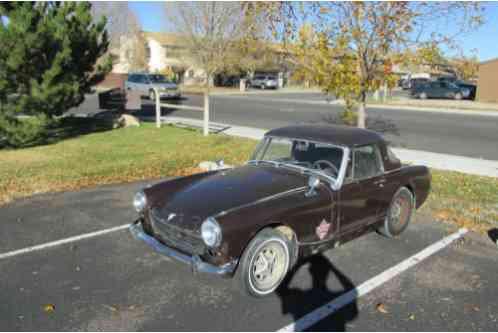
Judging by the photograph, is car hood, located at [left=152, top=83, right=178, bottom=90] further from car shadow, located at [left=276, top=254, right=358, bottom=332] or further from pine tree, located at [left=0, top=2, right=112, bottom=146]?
car shadow, located at [left=276, top=254, right=358, bottom=332]

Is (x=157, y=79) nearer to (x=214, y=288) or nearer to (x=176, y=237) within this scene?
(x=176, y=237)

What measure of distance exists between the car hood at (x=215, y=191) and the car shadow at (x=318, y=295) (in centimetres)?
90

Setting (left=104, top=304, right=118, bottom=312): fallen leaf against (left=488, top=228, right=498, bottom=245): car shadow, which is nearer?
(left=104, top=304, right=118, bottom=312): fallen leaf

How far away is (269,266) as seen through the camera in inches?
152

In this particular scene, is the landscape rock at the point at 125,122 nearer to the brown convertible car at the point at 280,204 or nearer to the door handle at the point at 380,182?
the brown convertible car at the point at 280,204

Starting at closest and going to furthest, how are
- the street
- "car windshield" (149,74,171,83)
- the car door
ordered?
the car door, the street, "car windshield" (149,74,171,83)

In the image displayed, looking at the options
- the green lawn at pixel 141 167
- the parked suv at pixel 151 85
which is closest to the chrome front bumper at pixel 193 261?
the green lawn at pixel 141 167

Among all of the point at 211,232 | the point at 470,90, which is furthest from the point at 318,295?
the point at 470,90

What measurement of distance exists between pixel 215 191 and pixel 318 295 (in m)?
1.41

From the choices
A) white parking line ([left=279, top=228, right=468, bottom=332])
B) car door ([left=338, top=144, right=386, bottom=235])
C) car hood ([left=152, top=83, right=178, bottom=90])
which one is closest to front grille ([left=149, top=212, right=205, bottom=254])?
white parking line ([left=279, top=228, right=468, bottom=332])

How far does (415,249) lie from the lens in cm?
503

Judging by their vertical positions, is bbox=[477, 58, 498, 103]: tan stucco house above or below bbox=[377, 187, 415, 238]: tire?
above

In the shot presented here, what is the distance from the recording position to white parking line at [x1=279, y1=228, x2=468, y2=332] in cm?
341

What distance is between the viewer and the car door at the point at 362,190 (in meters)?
4.48
